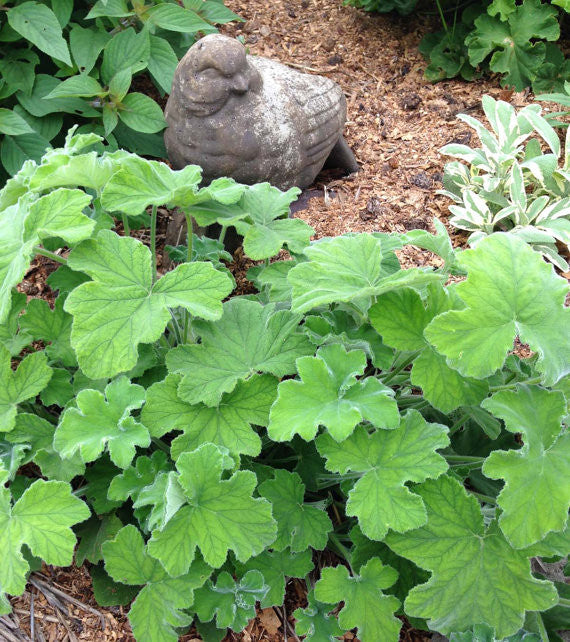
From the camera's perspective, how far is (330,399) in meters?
1.42

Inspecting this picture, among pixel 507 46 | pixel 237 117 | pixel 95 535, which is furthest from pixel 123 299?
pixel 507 46

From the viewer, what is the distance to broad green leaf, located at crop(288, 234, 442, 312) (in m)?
1.38

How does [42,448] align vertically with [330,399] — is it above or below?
below

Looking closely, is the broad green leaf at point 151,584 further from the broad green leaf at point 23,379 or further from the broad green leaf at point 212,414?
the broad green leaf at point 23,379

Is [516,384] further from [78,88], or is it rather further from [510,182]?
[78,88]

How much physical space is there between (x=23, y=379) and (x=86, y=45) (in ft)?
6.55

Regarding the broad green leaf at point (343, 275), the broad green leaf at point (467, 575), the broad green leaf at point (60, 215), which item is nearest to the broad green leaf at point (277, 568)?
the broad green leaf at point (467, 575)

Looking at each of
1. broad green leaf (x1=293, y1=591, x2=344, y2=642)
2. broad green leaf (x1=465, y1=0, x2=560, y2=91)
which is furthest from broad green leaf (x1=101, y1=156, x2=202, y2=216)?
broad green leaf (x1=465, y1=0, x2=560, y2=91)

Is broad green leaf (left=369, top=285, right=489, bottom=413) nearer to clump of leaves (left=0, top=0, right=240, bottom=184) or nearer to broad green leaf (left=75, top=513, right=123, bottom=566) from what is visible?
broad green leaf (left=75, top=513, right=123, bottom=566)

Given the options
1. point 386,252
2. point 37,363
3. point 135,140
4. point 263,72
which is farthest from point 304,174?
point 37,363

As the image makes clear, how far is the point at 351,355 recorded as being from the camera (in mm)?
1446

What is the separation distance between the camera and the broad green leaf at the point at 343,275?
1.38 metres

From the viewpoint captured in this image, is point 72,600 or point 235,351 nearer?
point 235,351

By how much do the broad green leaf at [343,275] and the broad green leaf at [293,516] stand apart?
1.54 ft
